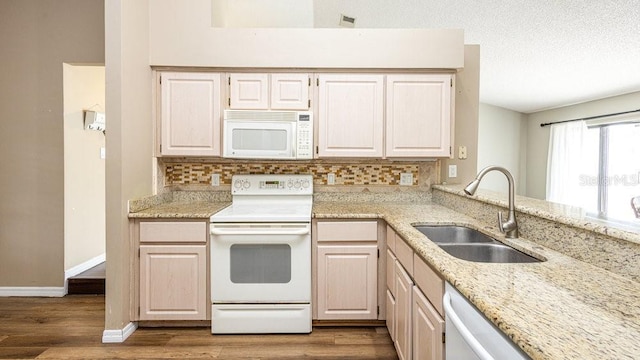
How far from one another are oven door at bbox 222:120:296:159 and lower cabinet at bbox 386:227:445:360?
0.98m

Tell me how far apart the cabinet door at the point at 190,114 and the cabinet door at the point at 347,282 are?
1.17 m

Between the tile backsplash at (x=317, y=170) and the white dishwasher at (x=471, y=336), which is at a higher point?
the tile backsplash at (x=317, y=170)

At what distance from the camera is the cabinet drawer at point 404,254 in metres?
1.60

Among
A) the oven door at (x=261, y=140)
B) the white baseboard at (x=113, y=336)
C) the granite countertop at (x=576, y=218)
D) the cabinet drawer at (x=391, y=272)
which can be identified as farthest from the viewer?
the oven door at (x=261, y=140)

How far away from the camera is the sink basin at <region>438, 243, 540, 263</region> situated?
1.40 metres

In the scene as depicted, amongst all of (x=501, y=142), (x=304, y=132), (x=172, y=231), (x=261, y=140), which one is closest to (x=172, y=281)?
(x=172, y=231)

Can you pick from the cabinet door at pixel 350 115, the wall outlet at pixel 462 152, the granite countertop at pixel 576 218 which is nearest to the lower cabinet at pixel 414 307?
the granite countertop at pixel 576 218

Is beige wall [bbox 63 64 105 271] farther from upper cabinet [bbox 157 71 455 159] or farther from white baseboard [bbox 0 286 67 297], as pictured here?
upper cabinet [bbox 157 71 455 159]

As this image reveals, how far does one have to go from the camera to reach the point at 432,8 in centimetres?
301

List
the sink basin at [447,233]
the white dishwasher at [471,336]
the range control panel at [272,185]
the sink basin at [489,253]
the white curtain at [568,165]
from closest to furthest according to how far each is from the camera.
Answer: the white dishwasher at [471,336]
the sink basin at [489,253]
the sink basin at [447,233]
the range control panel at [272,185]
the white curtain at [568,165]

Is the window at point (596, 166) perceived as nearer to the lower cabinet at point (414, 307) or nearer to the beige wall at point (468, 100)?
the beige wall at point (468, 100)

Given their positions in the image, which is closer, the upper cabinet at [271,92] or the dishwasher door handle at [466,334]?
the dishwasher door handle at [466,334]

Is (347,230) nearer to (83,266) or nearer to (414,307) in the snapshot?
(414,307)

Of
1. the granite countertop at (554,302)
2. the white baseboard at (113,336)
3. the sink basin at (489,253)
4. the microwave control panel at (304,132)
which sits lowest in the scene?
the white baseboard at (113,336)
